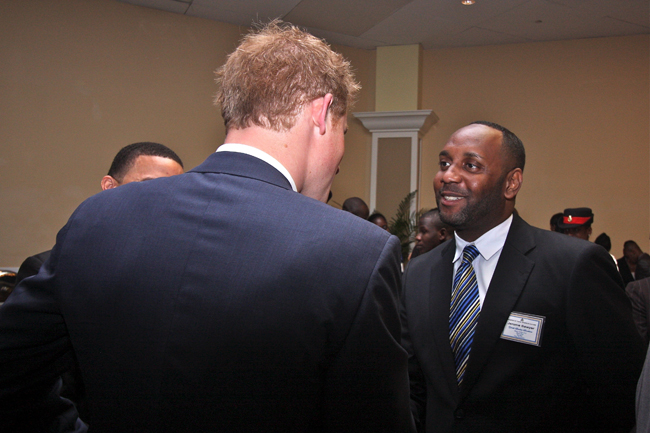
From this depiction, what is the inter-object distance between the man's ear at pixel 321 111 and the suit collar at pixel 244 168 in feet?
0.47

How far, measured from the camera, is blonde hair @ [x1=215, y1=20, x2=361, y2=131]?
1.01 meters

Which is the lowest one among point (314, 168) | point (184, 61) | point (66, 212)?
point (66, 212)

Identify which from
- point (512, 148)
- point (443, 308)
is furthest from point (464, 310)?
point (512, 148)

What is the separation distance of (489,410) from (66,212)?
5629mm

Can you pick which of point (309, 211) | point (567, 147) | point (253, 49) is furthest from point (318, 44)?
point (567, 147)

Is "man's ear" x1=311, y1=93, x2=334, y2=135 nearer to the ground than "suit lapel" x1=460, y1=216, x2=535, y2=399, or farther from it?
farther from it

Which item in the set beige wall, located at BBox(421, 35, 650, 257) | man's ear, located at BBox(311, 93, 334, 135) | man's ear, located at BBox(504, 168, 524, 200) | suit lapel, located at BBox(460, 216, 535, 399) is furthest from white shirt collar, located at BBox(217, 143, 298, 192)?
beige wall, located at BBox(421, 35, 650, 257)

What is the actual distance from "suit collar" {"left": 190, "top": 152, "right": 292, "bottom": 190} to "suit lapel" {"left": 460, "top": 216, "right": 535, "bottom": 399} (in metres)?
1.00

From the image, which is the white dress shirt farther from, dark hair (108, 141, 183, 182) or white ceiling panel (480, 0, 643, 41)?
white ceiling panel (480, 0, 643, 41)

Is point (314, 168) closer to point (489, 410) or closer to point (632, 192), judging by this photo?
point (489, 410)

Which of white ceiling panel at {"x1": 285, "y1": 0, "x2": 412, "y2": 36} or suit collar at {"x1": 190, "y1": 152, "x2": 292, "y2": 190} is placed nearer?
suit collar at {"x1": 190, "y1": 152, "x2": 292, "y2": 190}

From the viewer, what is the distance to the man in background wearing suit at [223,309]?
86 cm

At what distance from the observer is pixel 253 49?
1.06 m

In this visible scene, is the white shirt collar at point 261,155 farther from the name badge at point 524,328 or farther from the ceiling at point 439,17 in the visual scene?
the ceiling at point 439,17
